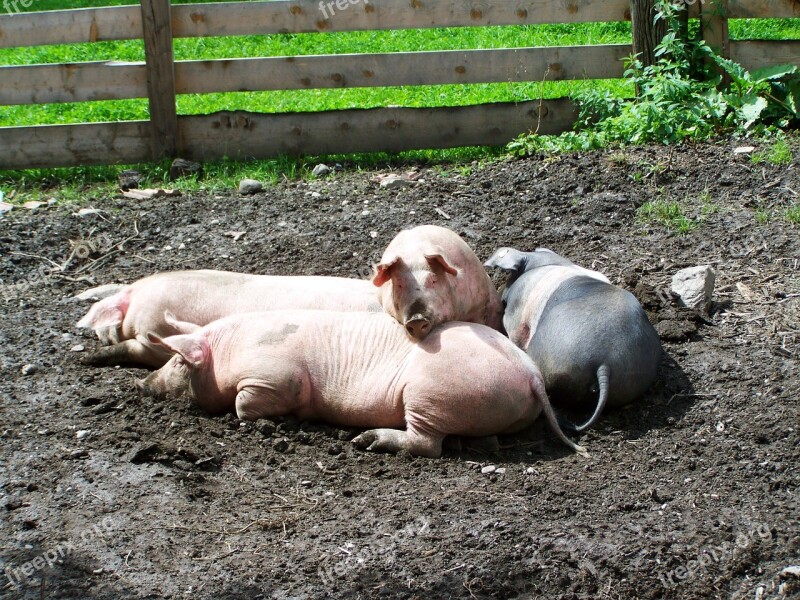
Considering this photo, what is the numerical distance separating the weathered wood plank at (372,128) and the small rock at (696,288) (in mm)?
2871

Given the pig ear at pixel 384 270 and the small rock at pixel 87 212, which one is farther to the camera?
the small rock at pixel 87 212

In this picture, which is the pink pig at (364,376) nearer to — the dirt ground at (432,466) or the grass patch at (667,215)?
the dirt ground at (432,466)

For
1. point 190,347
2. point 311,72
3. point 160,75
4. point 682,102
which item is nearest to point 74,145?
point 160,75

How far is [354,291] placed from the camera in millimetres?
4863

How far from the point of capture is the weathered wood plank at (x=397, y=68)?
7.65 meters

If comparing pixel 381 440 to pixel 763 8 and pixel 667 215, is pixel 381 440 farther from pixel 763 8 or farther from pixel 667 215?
pixel 763 8

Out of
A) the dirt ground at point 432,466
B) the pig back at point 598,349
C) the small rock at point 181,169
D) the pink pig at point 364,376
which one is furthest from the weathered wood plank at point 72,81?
the pig back at point 598,349

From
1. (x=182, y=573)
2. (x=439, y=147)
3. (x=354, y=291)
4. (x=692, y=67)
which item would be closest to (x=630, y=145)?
(x=692, y=67)

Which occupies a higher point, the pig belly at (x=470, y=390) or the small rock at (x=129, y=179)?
the small rock at (x=129, y=179)

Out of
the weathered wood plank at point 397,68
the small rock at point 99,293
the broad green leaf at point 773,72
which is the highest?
the weathered wood plank at point 397,68

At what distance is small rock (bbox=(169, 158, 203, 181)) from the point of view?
24.7 feet

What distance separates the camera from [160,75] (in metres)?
7.55

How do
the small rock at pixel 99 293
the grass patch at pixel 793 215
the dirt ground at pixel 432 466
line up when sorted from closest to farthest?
the dirt ground at pixel 432 466, the small rock at pixel 99 293, the grass patch at pixel 793 215

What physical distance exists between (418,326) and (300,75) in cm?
403
